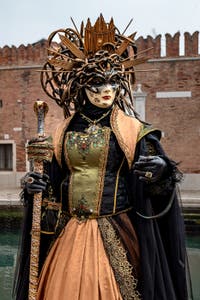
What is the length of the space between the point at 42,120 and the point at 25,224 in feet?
1.31

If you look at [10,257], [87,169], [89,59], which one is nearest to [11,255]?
[10,257]

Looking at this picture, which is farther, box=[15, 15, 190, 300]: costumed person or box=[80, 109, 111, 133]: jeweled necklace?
box=[80, 109, 111, 133]: jeweled necklace

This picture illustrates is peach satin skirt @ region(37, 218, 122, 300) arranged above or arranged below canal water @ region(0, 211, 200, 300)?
above

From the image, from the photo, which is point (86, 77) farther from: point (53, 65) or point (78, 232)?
point (78, 232)

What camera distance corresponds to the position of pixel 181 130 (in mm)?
9727

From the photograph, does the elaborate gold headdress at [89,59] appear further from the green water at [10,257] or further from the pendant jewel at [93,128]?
the green water at [10,257]

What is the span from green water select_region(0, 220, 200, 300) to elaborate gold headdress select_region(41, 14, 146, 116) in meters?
1.98

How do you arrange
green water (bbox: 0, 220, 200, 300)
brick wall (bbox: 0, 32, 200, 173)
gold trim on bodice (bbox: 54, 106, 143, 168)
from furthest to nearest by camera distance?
brick wall (bbox: 0, 32, 200, 173) < green water (bbox: 0, 220, 200, 300) < gold trim on bodice (bbox: 54, 106, 143, 168)

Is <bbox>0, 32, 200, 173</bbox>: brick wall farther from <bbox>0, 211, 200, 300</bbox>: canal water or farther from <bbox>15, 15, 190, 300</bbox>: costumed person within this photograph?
<bbox>15, 15, 190, 300</bbox>: costumed person

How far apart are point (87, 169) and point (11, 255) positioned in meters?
3.46

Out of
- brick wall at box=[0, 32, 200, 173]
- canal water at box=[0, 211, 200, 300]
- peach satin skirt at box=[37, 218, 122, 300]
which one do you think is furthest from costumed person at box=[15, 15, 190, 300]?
brick wall at box=[0, 32, 200, 173]

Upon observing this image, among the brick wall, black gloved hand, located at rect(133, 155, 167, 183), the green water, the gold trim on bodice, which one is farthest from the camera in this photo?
the brick wall

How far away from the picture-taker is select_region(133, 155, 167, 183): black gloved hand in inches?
55.6

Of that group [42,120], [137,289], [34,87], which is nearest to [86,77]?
[42,120]
